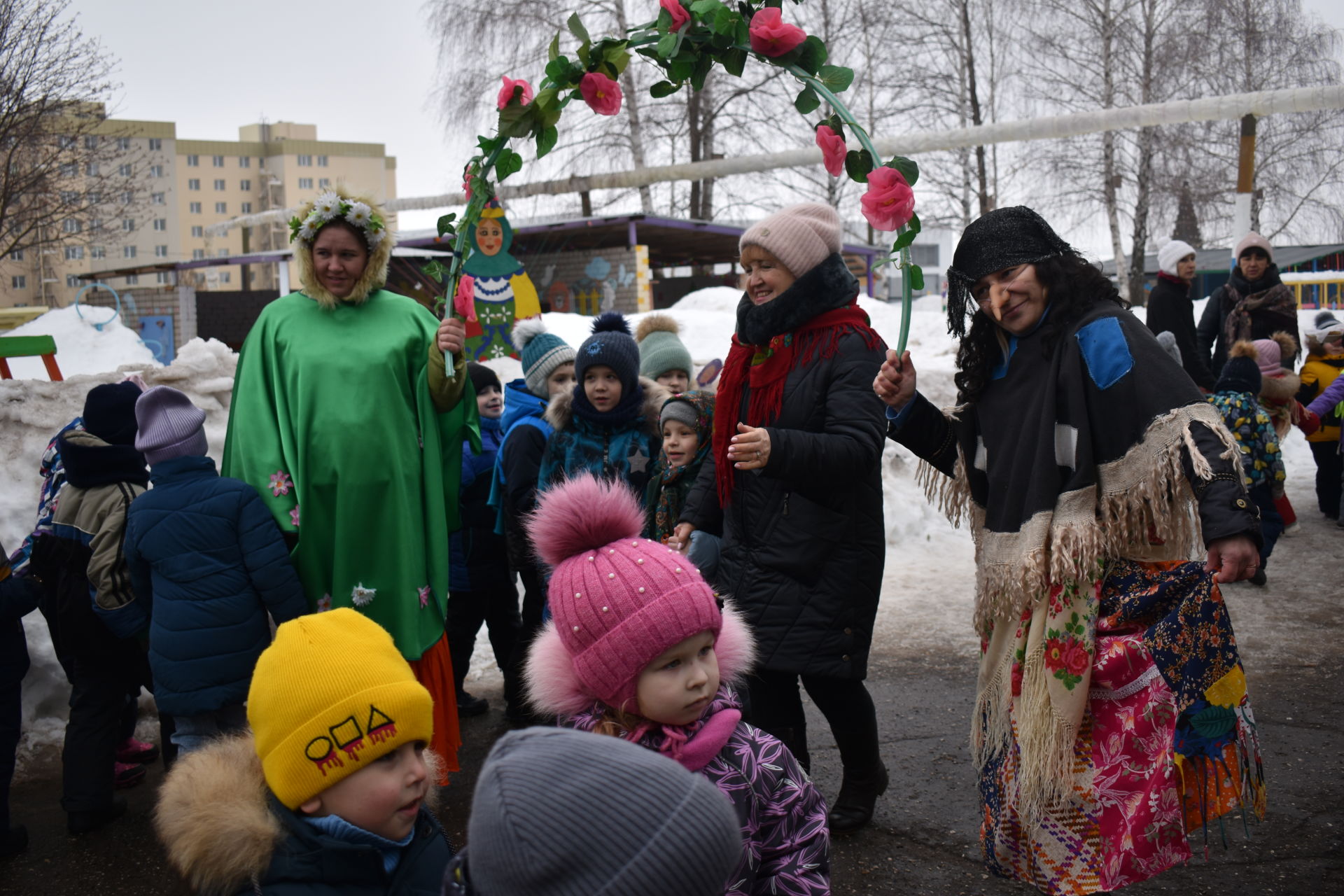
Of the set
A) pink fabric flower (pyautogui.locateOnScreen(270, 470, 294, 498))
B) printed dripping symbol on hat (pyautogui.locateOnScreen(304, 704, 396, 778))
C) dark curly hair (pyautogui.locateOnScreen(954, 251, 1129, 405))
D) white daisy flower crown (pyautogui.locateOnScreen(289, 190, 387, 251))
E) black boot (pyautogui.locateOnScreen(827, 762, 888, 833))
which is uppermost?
white daisy flower crown (pyautogui.locateOnScreen(289, 190, 387, 251))

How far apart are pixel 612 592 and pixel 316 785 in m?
0.64

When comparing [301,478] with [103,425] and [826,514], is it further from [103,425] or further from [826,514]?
[826,514]

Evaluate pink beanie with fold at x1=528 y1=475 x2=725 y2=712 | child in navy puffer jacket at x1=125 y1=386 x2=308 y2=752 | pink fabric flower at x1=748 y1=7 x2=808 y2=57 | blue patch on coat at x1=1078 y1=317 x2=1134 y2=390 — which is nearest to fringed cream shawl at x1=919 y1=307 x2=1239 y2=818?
blue patch on coat at x1=1078 y1=317 x2=1134 y2=390

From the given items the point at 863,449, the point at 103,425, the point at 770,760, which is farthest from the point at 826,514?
the point at 103,425

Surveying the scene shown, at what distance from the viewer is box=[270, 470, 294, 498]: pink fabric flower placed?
3.69 m

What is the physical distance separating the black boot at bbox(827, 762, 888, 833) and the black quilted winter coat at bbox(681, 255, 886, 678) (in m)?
0.46

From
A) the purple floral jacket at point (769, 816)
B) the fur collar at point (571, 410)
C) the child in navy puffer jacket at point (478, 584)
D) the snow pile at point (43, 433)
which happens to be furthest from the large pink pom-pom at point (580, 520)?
the snow pile at point (43, 433)

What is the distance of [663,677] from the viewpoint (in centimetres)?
202

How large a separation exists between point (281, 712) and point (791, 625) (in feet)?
5.77

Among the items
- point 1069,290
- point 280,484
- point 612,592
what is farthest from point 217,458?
point 1069,290

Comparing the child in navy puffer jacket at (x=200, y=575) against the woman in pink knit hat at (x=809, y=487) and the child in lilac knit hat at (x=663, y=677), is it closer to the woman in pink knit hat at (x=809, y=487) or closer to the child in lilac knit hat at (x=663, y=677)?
the woman in pink knit hat at (x=809, y=487)

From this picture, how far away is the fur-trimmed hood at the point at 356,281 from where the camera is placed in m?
3.81

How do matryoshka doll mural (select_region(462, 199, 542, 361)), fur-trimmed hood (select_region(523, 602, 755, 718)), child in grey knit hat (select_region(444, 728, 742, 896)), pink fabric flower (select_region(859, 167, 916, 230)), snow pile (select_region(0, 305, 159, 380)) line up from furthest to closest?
snow pile (select_region(0, 305, 159, 380)), matryoshka doll mural (select_region(462, 199, 542, 361)), pink fabric flower (select_region(859, 167, 916, 230)), fur-trimmed hood (select_region(523, 602, 755, 718)), child in grey knit hat (select_region(444, 728, 742, 896))

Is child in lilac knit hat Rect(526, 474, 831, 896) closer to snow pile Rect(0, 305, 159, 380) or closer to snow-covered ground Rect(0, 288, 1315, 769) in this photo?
snow-covered ground Rect(0, 288, 1315, 769)
